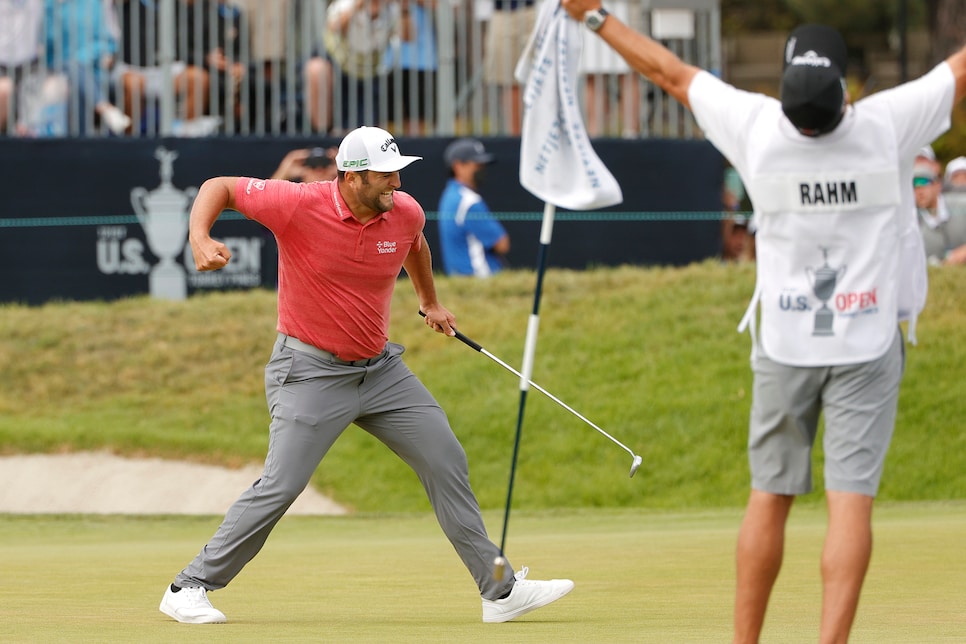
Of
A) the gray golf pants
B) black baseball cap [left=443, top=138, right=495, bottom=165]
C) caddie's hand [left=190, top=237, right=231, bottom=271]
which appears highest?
black baseball cap [left=443, top=138, right=495, bottom=165]

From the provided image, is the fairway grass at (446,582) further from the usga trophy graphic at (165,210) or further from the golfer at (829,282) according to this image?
the usga trophy graphic at (165,210)

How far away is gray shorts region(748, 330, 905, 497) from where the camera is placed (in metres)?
5.17

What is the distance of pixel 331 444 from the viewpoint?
24.0 ft

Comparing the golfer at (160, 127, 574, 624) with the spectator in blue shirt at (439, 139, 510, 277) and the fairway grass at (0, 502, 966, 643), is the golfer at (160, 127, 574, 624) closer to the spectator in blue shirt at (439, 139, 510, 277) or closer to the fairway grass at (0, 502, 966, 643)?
the fairway grass at (0, 502, 966, 643)

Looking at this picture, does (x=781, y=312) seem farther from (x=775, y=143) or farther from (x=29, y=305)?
(x=29, y=305)

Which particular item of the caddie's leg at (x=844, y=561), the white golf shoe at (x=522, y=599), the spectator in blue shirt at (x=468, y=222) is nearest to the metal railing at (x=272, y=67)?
the spectator in blue shirt at (x=468, y=222)

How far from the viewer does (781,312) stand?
5.23 m

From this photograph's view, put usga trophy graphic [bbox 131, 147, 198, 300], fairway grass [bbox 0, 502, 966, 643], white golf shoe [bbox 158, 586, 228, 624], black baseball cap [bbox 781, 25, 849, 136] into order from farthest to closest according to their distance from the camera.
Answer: usga trophy graphic [bbox 131, 147, 198, 300], white golf shoe [bbox 158, 586, 228, 624], fairway grass [bbox 0, 502, 966, 643], black baseball cap [bbox 781, 25, 849, 136]

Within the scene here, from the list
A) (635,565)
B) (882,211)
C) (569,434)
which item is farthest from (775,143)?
(569,434)

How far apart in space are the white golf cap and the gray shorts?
7.72 ft

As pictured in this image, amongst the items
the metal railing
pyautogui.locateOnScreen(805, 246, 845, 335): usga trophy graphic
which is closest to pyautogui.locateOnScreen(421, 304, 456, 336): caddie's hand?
pyautogui.locateOnScreen(805, 246, 845, 335): usga trophy graphic

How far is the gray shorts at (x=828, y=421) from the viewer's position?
517 centimetres

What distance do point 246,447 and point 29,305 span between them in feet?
10.9

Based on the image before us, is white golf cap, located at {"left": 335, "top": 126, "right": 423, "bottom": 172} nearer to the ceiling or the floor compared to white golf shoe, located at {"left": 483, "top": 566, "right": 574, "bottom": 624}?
nearer to the ceiling
